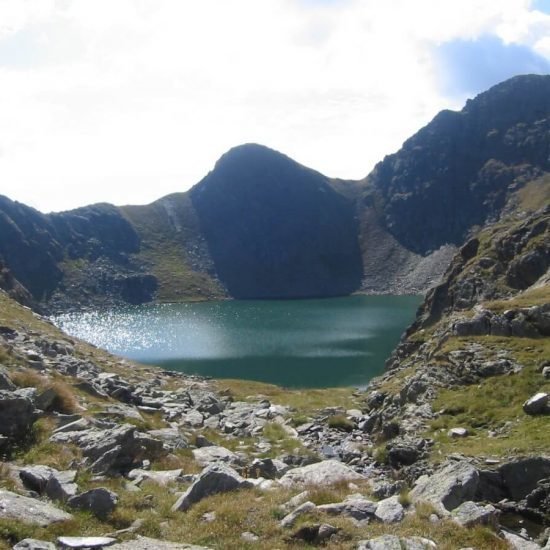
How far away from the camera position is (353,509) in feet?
45.2

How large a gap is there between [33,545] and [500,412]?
913 inches

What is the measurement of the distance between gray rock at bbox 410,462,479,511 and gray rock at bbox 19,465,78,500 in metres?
8.61

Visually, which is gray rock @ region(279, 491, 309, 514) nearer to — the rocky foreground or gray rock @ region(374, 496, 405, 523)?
the rocky foreground

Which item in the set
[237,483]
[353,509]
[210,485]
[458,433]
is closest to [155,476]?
[210,485]

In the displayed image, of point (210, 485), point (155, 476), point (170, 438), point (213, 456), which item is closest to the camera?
point (210, 485)

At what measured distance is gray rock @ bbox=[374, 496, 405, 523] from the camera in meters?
13.3

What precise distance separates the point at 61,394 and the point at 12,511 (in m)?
11.3

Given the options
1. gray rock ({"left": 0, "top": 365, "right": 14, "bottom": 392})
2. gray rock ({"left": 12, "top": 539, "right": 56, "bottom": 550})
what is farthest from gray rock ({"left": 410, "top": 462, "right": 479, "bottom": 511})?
gray rock ({"left": 0, "top": 365, "right": 14, "bottom": 392})

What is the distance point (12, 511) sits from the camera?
12.0 meters

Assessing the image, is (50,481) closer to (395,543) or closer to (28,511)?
(28,511)

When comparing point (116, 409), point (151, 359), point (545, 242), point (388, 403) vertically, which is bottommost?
point (151, 359)

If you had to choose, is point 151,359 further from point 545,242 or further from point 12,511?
point 12,511

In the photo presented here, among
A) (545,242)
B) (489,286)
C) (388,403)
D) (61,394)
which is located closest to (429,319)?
(489,286)

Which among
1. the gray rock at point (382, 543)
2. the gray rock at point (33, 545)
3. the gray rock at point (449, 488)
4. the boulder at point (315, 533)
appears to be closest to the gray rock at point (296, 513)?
the boulder at point (315, 533)
